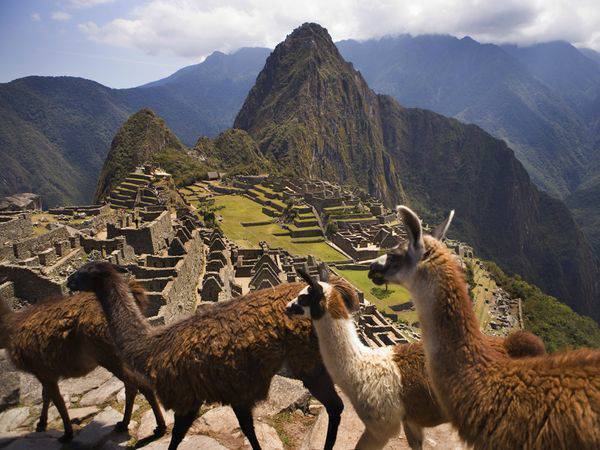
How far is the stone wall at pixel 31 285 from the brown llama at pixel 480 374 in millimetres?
11288

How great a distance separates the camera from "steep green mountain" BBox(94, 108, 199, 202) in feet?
237

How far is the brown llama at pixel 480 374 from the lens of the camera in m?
2.20

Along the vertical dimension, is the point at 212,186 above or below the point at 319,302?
below

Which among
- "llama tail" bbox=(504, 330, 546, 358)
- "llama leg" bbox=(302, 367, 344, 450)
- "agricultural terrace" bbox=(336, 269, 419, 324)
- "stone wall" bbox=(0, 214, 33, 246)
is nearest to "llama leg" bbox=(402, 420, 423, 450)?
"llama leg" bbox=(302, 367, 344, 450)

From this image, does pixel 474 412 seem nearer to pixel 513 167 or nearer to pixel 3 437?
pixel 3 437

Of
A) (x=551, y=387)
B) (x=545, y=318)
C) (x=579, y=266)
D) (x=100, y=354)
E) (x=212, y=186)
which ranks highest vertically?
(x=551, y=387)

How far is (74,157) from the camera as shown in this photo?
4284 inches

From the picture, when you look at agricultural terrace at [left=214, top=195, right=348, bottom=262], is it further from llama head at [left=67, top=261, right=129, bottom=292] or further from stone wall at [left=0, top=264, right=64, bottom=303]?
llama head at [left=67, top=261, right=129, bottom=292]

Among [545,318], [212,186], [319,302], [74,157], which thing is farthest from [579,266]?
[319,302]

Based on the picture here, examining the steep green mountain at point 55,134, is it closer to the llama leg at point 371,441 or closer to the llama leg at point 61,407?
the llama leg at point 61,407

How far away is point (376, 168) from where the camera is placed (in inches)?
6826

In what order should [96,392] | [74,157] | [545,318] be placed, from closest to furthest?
1. [96,392]
2. [545,318]
3. [74,157]

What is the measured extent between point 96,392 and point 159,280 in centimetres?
650

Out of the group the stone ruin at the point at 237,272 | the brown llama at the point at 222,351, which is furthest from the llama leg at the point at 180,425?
the stone ruin at the point at 237,272
